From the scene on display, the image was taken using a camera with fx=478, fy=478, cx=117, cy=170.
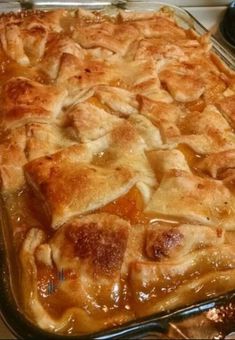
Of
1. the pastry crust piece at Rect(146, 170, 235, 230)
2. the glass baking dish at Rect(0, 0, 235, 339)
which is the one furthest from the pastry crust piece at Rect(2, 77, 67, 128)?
the pastry crust piece at Rect(146, 170, 235, 230)

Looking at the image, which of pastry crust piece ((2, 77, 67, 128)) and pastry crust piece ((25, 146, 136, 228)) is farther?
pastry crust piece ((2, 77, 67, 128))

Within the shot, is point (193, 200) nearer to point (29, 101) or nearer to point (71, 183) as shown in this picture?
point (71, 183)

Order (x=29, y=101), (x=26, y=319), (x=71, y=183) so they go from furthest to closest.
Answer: (x=29, y=101) → (x=71, y=183) → (x=26, y=319)

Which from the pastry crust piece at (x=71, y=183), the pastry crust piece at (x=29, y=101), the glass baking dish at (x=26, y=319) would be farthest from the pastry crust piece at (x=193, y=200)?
the pastry crust piece at (x=29, y=101)

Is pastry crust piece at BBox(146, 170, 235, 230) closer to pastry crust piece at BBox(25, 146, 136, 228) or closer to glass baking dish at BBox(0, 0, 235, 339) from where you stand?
pastry crust piece at BBox(25, 146, 136, 228)

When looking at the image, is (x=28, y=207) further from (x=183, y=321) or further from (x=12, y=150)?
(x=183, y=321)

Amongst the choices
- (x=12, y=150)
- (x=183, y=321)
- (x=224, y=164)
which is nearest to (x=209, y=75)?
(x=224, y=164)

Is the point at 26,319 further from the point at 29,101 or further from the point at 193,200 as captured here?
the point at 29,101

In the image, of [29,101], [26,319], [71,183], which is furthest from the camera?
[29,101]

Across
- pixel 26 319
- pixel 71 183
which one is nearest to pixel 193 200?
pixel 71 183

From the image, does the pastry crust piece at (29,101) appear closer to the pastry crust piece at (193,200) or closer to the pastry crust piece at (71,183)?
the pastry crust piece at (71,183)

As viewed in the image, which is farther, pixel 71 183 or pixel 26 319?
pixel 71 183
